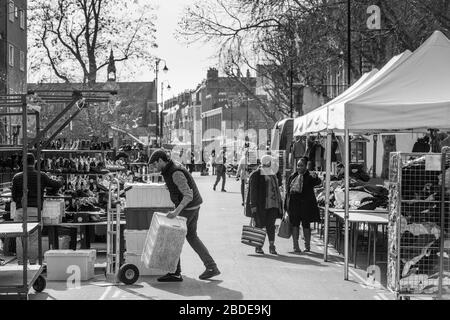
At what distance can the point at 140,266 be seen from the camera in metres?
12.0

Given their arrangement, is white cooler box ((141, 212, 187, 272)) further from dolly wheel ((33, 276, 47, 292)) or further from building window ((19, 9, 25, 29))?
building window ((19, 9, 25, 29))

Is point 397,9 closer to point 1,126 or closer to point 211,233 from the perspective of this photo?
point 211,233

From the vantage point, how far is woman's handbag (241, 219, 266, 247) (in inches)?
579

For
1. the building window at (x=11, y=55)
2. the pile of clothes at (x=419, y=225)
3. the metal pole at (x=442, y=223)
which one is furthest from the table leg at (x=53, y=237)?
the building window at (x=11, y=55)

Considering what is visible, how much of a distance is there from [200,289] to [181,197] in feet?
4.36

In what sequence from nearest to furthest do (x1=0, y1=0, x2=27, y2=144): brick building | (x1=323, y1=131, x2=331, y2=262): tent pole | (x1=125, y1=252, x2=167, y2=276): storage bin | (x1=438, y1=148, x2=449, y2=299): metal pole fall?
(x1=438, y1=148, x2=449, y2=299): metal pole → (x1=125, y1=252, x2=167, y2=276): storage bin → (x1=323, y1=131, x2=331, y2=262): tent pole → (x1=0, y1=0, x2=27, y2=144): brick building

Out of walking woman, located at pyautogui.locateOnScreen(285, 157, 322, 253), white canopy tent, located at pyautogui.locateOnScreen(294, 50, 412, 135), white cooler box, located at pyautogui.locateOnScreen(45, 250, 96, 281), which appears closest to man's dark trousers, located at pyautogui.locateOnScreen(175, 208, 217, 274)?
white cooler box, located at pyautogui.locateOnScreen(45, 250, 96, 281)

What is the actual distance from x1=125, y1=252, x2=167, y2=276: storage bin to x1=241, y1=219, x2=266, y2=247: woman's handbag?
3.05 meters

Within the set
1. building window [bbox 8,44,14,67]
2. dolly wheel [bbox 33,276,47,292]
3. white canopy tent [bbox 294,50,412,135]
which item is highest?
building window [bbox 8,44,14,67]

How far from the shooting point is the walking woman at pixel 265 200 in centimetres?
1479

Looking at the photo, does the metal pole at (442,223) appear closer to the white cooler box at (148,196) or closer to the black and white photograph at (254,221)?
the black and white photograph at (254,221)

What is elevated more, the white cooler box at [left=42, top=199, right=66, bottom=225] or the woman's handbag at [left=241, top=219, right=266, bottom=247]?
the white cooler box at [left=42, top=199, right=66, bottom=225]

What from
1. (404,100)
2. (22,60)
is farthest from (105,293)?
(22,60)

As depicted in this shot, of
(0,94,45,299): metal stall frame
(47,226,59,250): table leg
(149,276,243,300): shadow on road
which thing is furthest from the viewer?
(47,226,59,250): table leg
